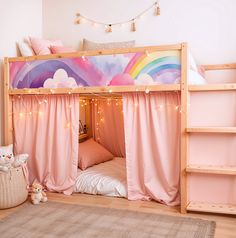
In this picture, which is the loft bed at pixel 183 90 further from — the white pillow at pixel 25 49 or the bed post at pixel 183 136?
the white pillow at pixel 25 49

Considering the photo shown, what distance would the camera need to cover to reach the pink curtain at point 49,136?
3348 mm

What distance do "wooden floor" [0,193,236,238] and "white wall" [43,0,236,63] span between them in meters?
1.81

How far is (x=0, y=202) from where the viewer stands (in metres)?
2.92

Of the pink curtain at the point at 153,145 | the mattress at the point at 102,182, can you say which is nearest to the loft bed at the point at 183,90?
the pink curtain at the point at 153,145

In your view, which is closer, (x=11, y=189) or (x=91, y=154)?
(x=11, y=189)

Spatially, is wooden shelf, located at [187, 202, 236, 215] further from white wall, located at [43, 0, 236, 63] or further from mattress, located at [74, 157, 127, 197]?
white wall, located at [43, 0, 236, 63]

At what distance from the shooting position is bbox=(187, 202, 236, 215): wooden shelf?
105 inches

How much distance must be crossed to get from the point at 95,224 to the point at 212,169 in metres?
1.06

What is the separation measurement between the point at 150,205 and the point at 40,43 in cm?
217

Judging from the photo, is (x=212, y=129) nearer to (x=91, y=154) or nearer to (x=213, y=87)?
(x=213, y=87)

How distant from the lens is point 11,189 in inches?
116

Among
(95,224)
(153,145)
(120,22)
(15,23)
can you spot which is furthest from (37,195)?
(120,22)

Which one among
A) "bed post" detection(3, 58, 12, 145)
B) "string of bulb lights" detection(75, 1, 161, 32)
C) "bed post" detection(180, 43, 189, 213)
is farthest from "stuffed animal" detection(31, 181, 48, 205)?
"string of bulb lights" detection(75, 1, 161, 32)

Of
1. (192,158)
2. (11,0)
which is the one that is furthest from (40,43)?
(192,158)
